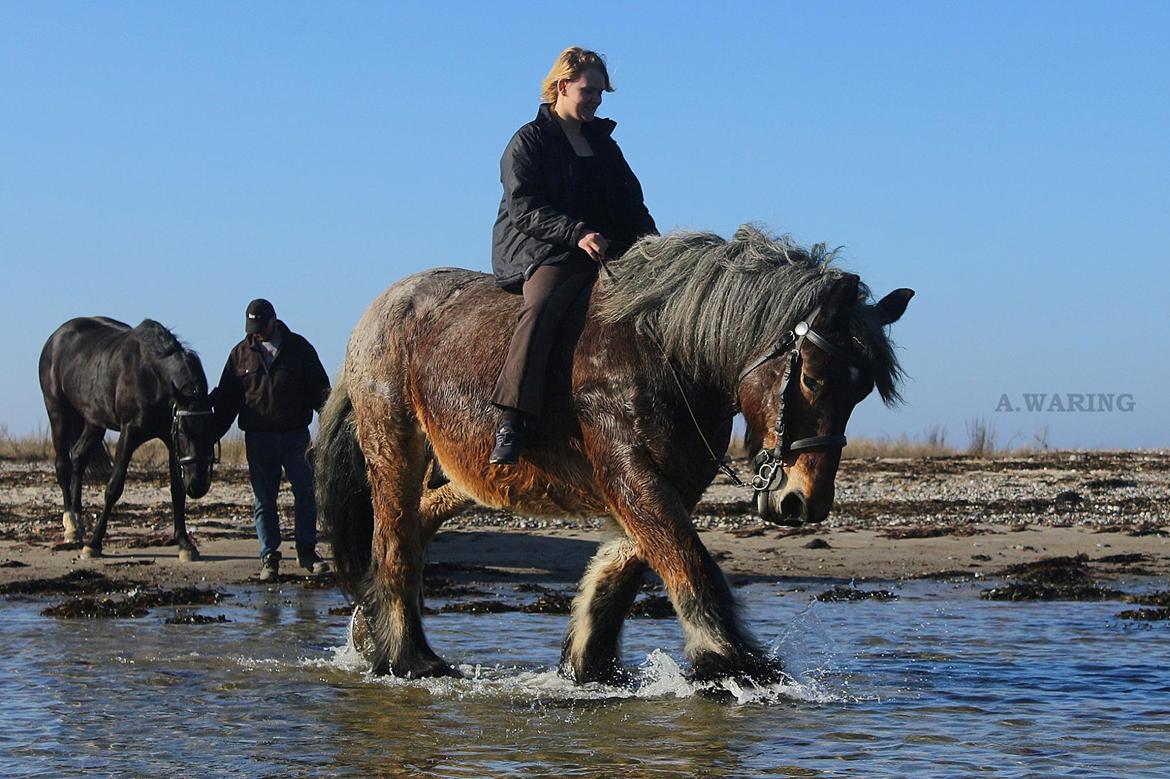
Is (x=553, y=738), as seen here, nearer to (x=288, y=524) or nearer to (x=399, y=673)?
(x=399, y=673)

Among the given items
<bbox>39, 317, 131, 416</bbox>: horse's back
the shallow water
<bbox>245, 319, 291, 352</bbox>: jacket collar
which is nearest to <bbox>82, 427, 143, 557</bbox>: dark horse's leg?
<bbox>39, 317, 131, 416</bbox>: horse's back

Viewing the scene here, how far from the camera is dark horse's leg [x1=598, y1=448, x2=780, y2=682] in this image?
633 centimetres

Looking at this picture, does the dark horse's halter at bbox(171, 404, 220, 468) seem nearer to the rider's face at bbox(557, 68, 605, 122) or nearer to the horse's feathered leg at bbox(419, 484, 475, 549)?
the horse's feathered leg at bbox(419, 484, 475, 549)

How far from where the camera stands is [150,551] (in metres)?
14.1

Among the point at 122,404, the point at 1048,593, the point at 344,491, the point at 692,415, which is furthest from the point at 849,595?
the point at 122,404

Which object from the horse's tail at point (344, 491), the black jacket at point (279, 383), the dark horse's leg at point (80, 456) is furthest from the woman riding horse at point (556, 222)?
the dark horse's leg at point (80, 456)

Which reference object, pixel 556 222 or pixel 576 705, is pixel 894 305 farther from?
pixel 576 705

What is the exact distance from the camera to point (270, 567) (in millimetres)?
12445

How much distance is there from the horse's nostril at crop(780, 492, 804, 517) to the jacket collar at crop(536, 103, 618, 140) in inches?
87.6

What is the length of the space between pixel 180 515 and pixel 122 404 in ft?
4.64

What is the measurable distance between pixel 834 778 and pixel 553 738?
126 cm

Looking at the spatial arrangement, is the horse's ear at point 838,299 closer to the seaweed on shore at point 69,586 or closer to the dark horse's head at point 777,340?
the dark horse's head at point 777,340

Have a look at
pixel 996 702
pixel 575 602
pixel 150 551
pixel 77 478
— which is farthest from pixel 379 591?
pixel 77 478

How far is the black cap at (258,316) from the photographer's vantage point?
40.5ft
